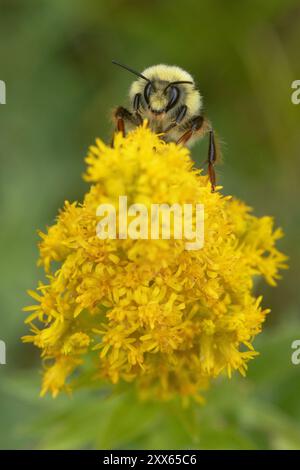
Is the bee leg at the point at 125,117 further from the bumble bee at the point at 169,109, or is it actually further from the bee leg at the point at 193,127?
the bee leg at the point at 193,127

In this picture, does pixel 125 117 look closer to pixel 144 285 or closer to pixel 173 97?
pixel 173 97

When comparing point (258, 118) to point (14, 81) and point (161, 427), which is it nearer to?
point (14, 81)

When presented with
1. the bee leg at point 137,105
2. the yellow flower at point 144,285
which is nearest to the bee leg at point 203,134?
the bee leg at point 137,105

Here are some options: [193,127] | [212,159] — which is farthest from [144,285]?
[193,127]

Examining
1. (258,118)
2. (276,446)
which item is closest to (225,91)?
(258,118)
